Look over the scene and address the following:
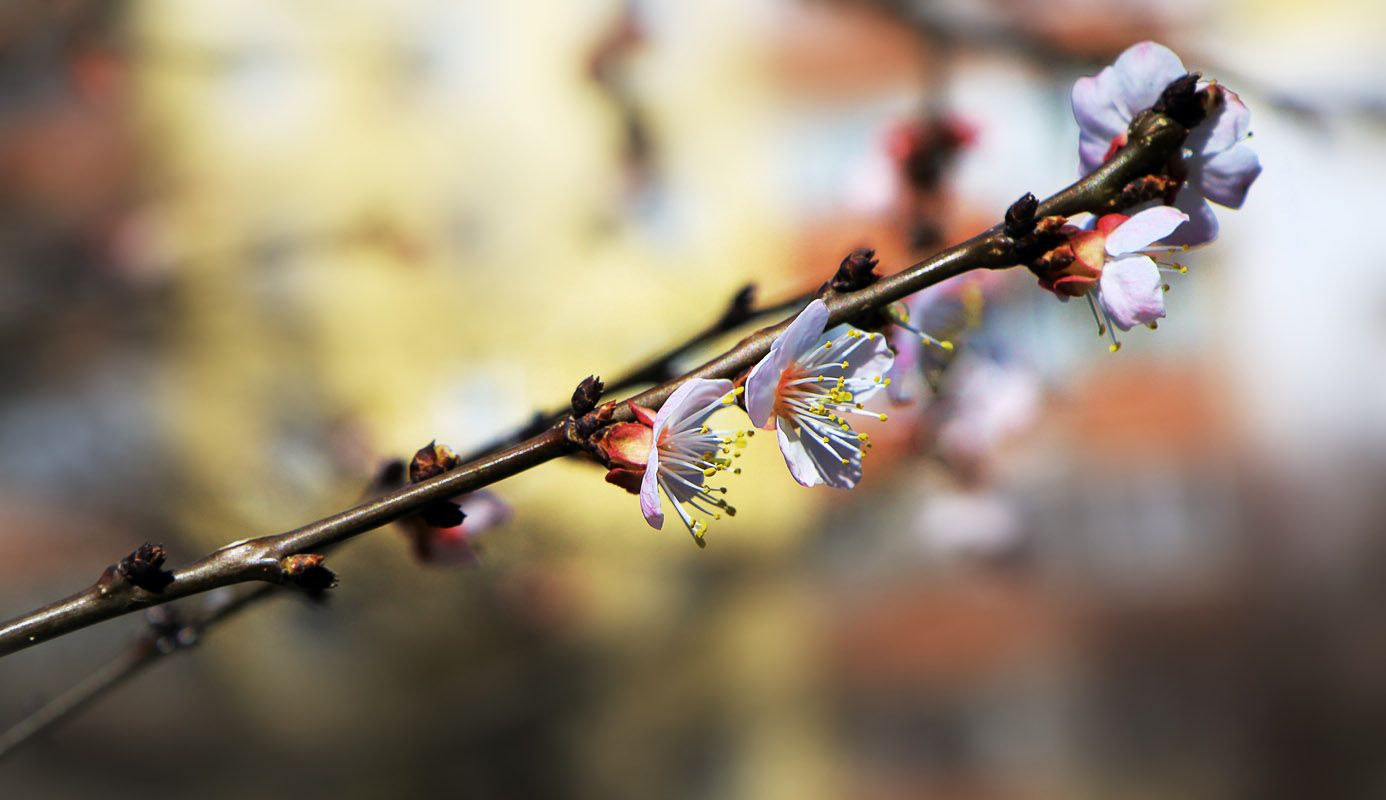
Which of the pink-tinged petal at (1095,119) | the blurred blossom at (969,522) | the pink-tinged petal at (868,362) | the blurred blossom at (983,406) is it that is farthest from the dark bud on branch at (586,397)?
the blurred blossom at (969,522)

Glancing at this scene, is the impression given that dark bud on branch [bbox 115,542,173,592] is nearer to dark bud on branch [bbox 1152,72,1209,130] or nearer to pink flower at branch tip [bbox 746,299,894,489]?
pink flower at branch tip [bbox 746,299,894,489]

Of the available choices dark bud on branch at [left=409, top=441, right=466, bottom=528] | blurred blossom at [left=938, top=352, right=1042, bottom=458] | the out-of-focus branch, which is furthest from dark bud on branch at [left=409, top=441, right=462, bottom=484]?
blurred blossom at [left=938, top=352, right=1042, bottom=458]

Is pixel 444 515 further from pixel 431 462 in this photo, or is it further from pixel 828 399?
pixel 828 399

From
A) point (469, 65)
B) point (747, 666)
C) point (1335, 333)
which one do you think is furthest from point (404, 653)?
point (1335, 333)

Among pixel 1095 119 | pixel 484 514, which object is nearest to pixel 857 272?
pixel 1095 119

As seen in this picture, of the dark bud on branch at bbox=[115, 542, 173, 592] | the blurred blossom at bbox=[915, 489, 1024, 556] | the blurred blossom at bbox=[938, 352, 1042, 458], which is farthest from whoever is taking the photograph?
the blurred blossom at bbox=[915, 489, 1024, 556]

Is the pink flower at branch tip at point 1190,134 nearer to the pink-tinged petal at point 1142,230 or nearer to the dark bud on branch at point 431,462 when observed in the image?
the pink-tinged petal at point 1142,230

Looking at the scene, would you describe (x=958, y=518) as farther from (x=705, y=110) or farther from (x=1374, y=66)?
(x=1374, y=66)
